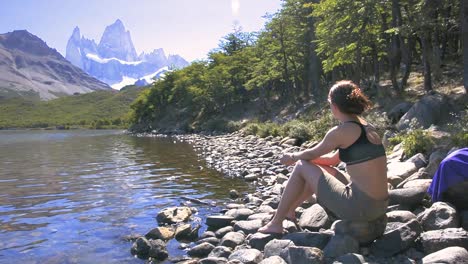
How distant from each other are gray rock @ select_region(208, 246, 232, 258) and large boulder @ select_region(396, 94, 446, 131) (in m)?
9.74

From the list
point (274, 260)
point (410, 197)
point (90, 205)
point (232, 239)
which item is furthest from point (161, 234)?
point (90, 205)

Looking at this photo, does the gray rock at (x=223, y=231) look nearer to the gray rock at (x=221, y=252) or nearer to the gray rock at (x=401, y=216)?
the gray rock at (x=221, y=252)

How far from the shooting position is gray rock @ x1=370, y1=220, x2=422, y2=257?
5.67m

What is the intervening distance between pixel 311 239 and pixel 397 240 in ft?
3.96

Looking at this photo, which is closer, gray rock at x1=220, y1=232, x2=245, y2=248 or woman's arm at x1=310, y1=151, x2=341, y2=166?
woman's arm at x1=310, y1=151, x2=341, y2=166

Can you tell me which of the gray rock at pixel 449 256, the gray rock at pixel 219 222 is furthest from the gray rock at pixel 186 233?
the gray rock at pixel 449 256

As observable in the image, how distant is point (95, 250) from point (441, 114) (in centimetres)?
1302

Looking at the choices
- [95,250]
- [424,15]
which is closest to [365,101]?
[95,250]

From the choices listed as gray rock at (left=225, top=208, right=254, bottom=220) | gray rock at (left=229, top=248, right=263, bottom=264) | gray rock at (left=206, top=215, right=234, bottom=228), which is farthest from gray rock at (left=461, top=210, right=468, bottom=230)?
gray rock at (left=206, top=215, right=234, bottom=228)

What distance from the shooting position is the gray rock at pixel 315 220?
22.9ft

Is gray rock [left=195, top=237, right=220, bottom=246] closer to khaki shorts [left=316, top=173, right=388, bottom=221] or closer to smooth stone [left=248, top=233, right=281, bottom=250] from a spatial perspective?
smooth stone [left=248, top=233, right=281, bottom=250]

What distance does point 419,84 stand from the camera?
2433 centimetres

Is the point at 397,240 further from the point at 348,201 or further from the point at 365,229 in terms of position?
the point at 348,201

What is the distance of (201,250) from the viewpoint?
7.24 meters
